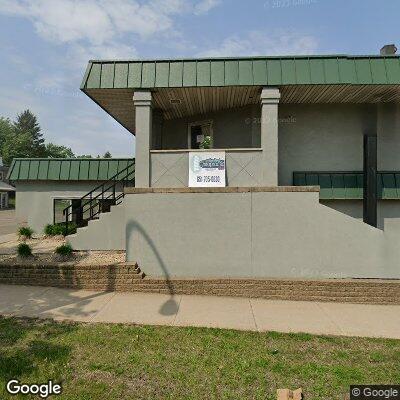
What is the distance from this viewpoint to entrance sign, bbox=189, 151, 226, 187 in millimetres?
7543

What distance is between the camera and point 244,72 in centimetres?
734

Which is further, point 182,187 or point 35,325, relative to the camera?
point 182,187

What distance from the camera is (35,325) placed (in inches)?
200

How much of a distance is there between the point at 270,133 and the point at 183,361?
5513 mm

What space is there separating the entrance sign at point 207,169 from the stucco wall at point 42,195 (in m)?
6.51

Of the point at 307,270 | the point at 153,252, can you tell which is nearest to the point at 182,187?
the point at 153,252

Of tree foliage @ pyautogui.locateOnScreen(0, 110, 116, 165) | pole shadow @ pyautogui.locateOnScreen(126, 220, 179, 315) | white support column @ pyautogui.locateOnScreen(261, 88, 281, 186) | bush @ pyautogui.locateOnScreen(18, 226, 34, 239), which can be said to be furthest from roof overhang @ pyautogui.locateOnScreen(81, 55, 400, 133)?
tree foliage @ pyautogui.locateOnScreen(0, 110, 116, 165)

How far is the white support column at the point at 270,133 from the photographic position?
24.2 feet

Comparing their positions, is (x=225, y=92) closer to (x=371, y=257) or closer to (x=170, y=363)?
(x=371, y=257)

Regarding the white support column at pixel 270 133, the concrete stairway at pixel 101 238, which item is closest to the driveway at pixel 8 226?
the concrete stairway at pixel 101 238

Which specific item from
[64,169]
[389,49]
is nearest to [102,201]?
[64,169]

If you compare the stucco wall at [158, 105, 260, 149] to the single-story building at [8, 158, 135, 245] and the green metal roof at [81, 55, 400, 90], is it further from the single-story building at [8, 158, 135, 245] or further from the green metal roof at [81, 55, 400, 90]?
the single-story building at [8, 158, 135, 245]

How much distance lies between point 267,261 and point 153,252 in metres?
2.77

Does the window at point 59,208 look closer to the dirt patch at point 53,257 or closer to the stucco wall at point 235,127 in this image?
the dirt patch at point 53,257
